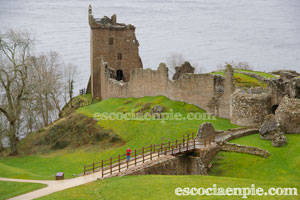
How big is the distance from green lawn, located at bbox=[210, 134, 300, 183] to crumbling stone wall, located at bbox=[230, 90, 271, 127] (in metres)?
4.55

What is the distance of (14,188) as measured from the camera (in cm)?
2592

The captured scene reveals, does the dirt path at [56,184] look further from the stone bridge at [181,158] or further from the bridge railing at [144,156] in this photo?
the stone bridge at [181,158]

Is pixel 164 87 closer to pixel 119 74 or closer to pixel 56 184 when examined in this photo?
pixel 119 74

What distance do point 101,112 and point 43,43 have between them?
67.5 m

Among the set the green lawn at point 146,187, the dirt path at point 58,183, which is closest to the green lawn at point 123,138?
the dirt path at point 58,183

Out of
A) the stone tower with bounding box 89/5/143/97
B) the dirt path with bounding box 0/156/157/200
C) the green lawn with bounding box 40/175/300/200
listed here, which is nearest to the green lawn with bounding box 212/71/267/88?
the stone tower with bounding box 89/5/143/97

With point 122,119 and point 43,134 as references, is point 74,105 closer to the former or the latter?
point 43,134

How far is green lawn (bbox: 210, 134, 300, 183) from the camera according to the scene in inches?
1053

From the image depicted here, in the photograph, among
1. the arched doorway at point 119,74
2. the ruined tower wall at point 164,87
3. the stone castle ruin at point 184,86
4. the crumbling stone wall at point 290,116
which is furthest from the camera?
the arched doorway at point 119,74

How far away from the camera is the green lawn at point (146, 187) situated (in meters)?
21.6

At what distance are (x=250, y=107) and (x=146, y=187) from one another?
1676 centimetres

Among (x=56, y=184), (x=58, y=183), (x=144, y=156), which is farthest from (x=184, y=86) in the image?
(x=56, y=184)

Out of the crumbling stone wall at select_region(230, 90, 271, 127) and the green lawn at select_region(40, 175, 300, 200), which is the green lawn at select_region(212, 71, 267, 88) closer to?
the crumbling stone wall at select_region(230, 90, 271, 127)

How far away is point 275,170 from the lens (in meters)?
27.4
